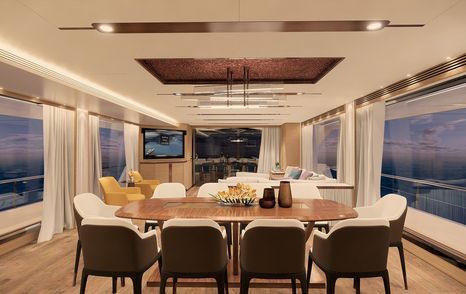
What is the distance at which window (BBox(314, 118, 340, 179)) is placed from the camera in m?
10.7

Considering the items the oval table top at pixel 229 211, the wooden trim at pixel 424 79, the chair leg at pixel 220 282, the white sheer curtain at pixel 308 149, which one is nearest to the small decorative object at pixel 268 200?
the oval table top at pixel 229 211

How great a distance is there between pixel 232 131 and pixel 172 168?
3.71 m

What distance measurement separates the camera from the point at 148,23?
2.30m

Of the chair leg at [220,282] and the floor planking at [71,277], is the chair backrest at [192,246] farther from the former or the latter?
the floor planking at [71,277]

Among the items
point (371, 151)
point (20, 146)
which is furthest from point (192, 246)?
point (20, 146)

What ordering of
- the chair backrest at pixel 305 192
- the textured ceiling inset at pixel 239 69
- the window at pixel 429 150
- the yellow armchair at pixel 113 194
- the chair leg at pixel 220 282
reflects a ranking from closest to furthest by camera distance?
the chair leg at pixel 220 282
the textured ceiling inset at pixel 239 69
the chair backrest at pixel 305 192
the window at pixel 429 150
the yellow armchair at pixel 113 194

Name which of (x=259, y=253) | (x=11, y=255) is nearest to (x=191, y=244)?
(x=259, y=253)

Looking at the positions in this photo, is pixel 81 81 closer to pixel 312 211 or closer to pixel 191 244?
pixel 191 244

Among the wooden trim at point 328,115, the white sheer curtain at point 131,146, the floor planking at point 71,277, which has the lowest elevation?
the floor planking at point 71,277

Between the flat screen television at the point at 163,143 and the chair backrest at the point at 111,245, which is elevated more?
the flat screen television at the point at 163,143

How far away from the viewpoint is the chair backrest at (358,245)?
215 centimetres

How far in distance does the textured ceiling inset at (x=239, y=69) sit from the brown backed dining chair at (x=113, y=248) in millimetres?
1928

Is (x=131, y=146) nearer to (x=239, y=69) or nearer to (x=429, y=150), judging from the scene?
(x=239, y=69)

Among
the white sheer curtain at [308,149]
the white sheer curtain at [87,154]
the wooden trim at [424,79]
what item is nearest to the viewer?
the wooden trim at [424,79]
